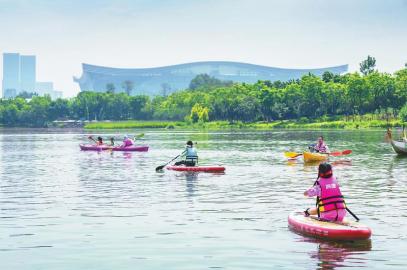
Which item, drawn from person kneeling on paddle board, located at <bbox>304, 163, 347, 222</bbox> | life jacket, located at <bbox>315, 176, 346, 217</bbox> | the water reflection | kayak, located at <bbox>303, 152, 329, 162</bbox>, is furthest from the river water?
kayak, located at <bbox>303, 152, 329, 162</bbox>

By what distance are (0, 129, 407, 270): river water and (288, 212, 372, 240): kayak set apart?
0.22m

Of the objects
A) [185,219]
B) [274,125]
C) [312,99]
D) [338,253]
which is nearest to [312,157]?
[185,219]

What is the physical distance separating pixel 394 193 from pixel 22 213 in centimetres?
1380

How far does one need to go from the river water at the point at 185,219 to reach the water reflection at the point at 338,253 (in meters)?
0.02

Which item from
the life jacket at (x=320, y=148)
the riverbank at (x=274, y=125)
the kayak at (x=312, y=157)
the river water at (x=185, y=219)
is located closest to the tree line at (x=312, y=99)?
the riverbank at (x=274, y=125)

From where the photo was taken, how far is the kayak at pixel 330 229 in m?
16.9

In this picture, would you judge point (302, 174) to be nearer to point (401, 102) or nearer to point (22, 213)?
point (22, 213)

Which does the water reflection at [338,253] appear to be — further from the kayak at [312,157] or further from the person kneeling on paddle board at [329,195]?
the kayak at [312,157]

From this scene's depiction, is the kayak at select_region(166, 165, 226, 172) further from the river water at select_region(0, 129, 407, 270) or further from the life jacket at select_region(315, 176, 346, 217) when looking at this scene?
the life jacket at select_region(315, 176, 346, 217)

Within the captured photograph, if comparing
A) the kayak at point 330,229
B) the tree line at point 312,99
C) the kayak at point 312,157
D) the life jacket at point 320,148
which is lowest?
the kayak at point 330,229

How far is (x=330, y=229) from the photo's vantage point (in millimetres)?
17203

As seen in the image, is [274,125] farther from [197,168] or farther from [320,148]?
[197,168]

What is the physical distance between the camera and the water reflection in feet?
50.3

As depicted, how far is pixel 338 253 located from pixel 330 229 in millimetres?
1001
